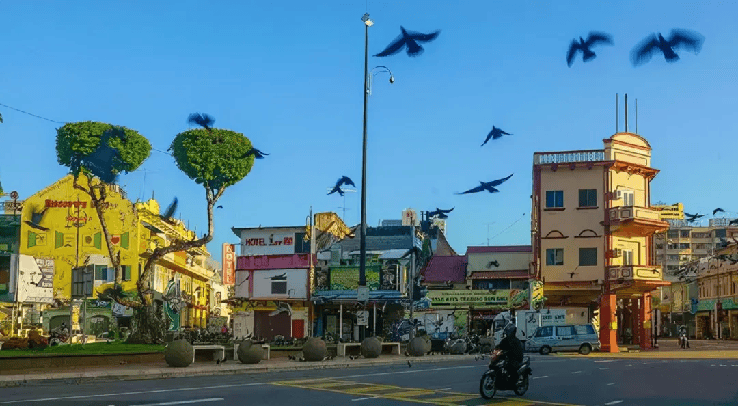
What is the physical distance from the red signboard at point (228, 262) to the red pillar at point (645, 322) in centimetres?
3484

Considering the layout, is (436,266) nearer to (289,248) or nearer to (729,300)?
(289,248)

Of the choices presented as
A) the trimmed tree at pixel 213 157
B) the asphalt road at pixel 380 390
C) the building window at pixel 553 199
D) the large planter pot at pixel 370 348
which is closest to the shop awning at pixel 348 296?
the building window at pixel 553 199

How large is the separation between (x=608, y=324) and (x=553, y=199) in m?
9.04

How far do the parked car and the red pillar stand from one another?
10326 millimetres

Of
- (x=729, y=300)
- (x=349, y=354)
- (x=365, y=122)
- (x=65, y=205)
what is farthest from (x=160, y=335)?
(x=729, y=300)

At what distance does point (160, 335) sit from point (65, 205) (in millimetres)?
41026

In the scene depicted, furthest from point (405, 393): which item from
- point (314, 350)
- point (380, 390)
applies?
point (314, 350)

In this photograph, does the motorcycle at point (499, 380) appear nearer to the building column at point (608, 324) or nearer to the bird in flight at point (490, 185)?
the bird in flight at point (490, 185)

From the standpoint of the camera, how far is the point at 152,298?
35.9m

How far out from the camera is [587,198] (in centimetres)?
6028

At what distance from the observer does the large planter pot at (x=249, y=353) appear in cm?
3016

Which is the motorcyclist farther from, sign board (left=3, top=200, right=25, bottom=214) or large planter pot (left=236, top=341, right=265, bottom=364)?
sign board (left=3, top=200, right=25, bottom=214)

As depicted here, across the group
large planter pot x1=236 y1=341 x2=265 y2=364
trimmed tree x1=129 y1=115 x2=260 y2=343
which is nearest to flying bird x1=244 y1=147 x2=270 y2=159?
trimmed tree x1=129 y1=115 x2=260 y2=343

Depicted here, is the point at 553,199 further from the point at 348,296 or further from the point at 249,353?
the point at 249,353
